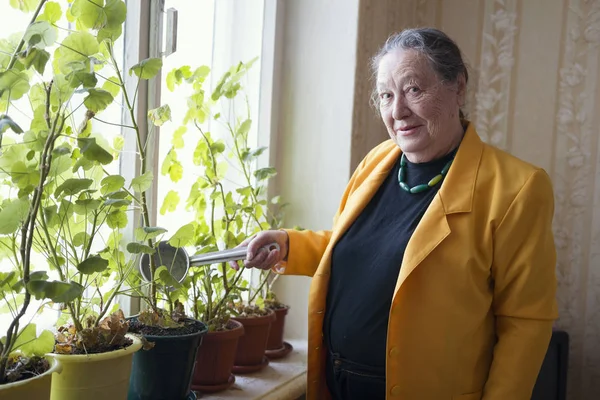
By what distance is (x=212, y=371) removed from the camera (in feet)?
5.16

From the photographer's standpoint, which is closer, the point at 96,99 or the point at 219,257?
the point at 96,99

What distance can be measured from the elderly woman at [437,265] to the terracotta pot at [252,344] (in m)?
0.29

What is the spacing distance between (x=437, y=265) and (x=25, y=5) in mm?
891

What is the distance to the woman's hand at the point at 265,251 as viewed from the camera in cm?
147

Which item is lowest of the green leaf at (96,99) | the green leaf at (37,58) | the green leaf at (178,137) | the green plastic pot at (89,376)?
the green plastic pot at (89,376)

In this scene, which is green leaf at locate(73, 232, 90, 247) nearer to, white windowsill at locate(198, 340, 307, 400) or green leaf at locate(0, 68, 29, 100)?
green leaf at locate(0, 68, 29, 100)

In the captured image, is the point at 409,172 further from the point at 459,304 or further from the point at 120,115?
the point at 120,115

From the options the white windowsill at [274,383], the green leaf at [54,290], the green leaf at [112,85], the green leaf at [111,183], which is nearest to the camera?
the green leaf at [54,290]

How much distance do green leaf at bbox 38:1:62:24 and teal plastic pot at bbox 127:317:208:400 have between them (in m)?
0.62

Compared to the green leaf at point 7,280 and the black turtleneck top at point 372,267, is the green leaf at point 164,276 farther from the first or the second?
the black turtleneck top at point 372,267

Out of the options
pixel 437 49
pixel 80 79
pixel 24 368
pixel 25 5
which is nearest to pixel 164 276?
pixel 24 368

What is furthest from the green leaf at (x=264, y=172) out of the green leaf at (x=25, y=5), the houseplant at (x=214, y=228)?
the green leaf at (x=25, y=5)

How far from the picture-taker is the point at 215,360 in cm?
156

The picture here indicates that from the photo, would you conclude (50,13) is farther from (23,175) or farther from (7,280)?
(7,280)
